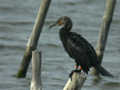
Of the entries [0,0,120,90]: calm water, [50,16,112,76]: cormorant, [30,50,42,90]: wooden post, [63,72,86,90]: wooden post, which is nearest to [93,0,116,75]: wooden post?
[0,0,120,90]: calm water

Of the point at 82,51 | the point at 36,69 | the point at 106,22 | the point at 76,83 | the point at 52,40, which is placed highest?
the point at 36,69

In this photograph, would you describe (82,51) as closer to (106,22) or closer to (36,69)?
(36,69)

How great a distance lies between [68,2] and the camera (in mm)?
21375

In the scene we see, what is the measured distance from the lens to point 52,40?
16.1 metres

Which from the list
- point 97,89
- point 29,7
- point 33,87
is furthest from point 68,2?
point 33,87

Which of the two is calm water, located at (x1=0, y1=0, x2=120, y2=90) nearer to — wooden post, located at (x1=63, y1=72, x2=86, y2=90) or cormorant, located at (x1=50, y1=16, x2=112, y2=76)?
cormorant, located at (x1=50, y1=16, x2=112, y2=76)

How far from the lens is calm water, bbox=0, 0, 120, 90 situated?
12.3 metres

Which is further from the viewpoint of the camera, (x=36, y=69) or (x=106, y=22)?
(x=106, y=22)

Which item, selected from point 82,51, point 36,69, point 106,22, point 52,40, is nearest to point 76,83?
point 36,69

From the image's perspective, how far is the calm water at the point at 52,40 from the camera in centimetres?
1233

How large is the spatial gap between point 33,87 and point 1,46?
754cm

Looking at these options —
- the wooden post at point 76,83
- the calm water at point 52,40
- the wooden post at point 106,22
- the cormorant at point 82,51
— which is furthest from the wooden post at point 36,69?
the wooden post at point 106,22

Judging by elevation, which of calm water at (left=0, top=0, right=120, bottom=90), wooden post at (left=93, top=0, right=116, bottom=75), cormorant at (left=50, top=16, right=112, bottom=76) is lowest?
calm water at (left=0, top=0, right=120, bottom=90)

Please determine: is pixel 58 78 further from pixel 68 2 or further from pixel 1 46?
pixel 68 2
